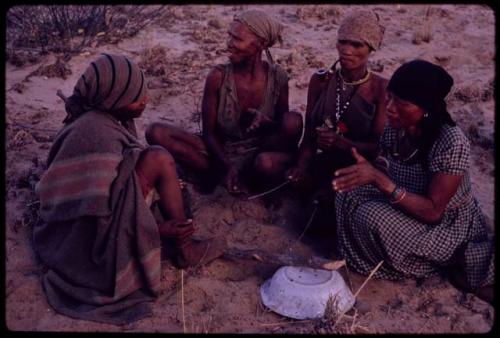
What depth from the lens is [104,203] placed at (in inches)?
111

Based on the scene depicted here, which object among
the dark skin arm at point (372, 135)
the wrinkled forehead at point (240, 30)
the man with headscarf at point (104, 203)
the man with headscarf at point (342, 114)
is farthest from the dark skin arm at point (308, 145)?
the man with headscarf at point (104, 203)

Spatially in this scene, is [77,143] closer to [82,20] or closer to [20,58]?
[20,58]

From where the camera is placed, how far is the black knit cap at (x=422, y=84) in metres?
2.88

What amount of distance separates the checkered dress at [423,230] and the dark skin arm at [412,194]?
7 centimetres

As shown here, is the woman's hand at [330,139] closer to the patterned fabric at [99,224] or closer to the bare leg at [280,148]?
the bare leg at [280,148]

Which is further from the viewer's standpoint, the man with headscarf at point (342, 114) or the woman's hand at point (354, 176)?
the man with headscarf at point (342, 114)

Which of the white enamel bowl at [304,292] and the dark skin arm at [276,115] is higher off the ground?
the dark skin arm at [276,115]

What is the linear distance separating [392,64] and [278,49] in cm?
135

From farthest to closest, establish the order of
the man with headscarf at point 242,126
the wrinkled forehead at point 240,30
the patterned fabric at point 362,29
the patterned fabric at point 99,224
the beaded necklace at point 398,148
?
the man with headscarf at point 242,126, the wrinkled forehead at point 240,30, the patterned fabric at point 362,29, the beaded necklace at point 398,148, the patterned fabric at point 99,224

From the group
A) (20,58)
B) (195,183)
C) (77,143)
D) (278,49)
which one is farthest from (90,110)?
(278,49)

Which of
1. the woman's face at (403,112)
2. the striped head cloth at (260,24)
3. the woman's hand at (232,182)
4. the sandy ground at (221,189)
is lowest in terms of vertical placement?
the sandy ground at (221,189)

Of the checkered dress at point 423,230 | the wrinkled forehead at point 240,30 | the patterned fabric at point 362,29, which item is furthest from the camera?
the wrinkled forehead at point 240,30

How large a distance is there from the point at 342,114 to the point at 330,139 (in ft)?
0.98

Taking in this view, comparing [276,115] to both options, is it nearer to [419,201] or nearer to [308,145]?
[308,145]
